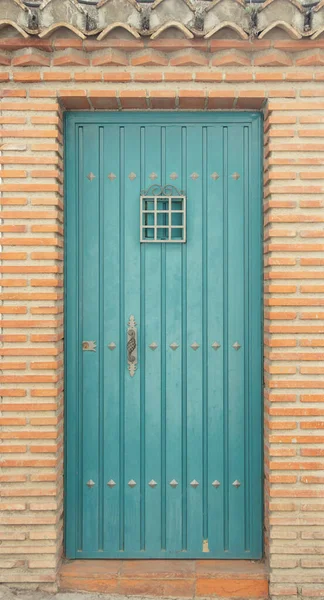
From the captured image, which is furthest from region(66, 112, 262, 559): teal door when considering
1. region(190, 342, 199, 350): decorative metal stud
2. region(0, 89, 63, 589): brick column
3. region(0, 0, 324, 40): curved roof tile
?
region(0, 0, 324, 40): curved roof tile

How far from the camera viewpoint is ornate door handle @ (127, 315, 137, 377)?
3.50m

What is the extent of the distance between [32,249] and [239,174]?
4.53 feet

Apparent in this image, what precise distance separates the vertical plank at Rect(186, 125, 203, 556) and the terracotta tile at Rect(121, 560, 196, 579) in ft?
0.35

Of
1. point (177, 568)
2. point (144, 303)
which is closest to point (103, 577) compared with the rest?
point (177, 568)

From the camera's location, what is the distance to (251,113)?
11.5 ft

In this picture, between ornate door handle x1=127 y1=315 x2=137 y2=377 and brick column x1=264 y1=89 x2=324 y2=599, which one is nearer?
brick column x1=264 y1=89 x2=324 y2=599

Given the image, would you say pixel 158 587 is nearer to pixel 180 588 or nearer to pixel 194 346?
pixel 180 588

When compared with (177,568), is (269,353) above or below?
above

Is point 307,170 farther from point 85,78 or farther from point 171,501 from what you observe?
point 171,501

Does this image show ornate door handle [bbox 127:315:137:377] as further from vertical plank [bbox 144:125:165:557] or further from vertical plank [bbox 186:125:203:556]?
vertical plank [bbox 186:125:203:556]

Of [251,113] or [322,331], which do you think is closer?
[322,331]

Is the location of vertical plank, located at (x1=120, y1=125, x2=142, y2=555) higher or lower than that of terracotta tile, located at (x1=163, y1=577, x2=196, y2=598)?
higher

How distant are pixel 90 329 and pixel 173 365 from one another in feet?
1.89

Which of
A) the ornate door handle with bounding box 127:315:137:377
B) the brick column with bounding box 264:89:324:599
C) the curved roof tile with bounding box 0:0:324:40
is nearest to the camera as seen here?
the curved roof tile with bounding box 0:0:324:40
